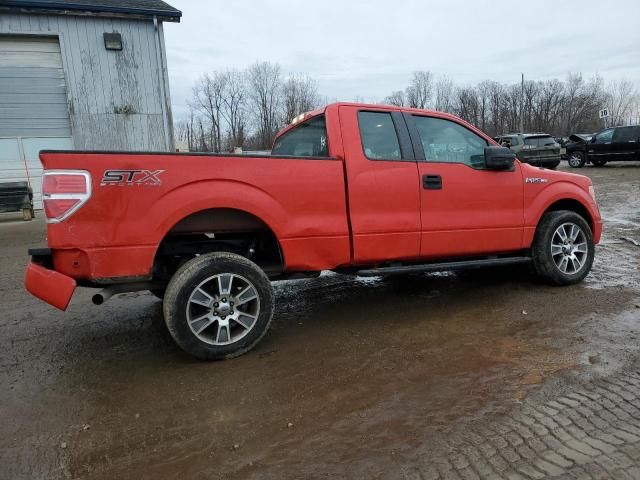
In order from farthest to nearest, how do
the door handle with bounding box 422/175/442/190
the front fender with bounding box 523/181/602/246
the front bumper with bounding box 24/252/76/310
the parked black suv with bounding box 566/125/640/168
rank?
the parked black suv with bounding box 566/125/640/168
the front fender with bounding box 523/181/602/246
the door handle with bounding box 422/175/442/190
the front bumper with bounding box 24/252/76/310

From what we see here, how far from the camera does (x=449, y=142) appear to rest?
459cm

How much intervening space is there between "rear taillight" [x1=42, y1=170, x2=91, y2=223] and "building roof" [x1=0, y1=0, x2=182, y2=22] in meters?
12.0

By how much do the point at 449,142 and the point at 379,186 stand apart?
1.06 metres

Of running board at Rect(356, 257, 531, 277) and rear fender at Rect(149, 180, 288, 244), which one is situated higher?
rear fender at Rect(149, 180, 288, 244)

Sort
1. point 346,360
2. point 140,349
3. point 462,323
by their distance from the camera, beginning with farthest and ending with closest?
point 462,323 < point 140,349 < point 346,360

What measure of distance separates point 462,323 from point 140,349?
2.84m

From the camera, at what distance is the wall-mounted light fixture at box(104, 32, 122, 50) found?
1295 centimetres

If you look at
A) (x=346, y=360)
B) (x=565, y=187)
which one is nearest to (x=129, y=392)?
(x=346, y=360)

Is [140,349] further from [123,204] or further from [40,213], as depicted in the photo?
[40,213]

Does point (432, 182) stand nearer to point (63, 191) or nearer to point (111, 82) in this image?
point (63, 191)

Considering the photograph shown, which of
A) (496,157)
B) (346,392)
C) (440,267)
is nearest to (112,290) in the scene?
(346,392)

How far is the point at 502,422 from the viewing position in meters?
2.59

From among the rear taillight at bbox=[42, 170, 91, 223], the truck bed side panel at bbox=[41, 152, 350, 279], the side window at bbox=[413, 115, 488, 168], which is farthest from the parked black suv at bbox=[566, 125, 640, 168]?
the rear taillight at bbox=[42, 170, 91, 223]

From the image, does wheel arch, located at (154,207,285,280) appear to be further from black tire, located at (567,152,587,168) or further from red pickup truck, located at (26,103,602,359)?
black tire, located at (567,152,587,168)
